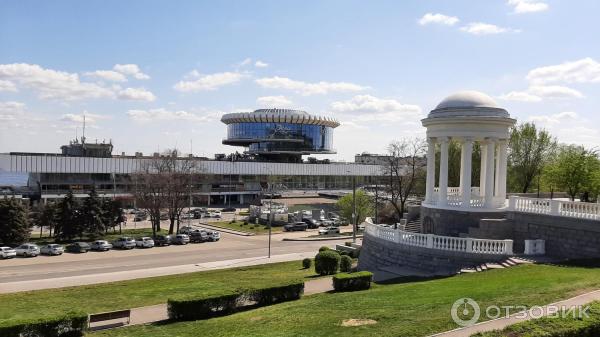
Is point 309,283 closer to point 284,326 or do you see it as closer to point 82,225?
point 284,326

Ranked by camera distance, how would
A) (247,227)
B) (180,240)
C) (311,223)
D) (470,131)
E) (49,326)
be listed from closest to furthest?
1. (49,326)
2. (470,131)
3. (180,240)
4. (247,227)
5. (311,223)

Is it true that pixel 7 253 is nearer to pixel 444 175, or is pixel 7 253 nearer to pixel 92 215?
pixel 92 215

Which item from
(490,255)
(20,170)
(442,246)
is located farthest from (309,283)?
(20,170)

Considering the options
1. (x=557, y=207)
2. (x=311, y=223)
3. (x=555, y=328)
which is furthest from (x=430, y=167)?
(x=311, y=223)

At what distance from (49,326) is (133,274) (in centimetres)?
2040

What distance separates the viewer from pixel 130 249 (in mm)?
47781

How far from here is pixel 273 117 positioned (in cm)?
11856

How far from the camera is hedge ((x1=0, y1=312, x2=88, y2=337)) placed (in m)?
14.3

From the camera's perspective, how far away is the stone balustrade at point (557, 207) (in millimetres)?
21938

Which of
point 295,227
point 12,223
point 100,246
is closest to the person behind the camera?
point 12,223

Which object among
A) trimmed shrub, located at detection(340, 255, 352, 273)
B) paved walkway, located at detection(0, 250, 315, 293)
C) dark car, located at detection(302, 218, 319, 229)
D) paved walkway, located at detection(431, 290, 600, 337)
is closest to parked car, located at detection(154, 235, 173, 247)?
paved walkway, located at detection(0, 250, 315, 293)

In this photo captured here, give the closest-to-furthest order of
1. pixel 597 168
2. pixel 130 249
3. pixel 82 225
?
pixel 597 168 < pixel 130 249 < pixel 82 225

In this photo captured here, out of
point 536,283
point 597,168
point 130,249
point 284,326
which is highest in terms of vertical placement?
point 597,168

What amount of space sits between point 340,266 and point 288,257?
14.1 metres
